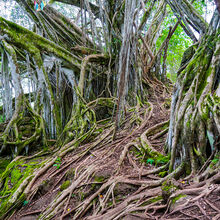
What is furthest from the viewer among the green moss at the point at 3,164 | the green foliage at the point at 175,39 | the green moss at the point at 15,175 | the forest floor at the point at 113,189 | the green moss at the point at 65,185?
the green foliage at the point at 175,39

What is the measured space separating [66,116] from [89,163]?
2.19 m

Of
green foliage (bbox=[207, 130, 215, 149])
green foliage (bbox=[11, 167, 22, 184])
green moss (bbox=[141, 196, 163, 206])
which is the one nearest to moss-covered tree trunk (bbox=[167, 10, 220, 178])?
green foliage (bbox=[207, 130, 215, 149])

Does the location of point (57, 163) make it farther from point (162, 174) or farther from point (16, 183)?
point (162, 174)

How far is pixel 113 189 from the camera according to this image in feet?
5.52

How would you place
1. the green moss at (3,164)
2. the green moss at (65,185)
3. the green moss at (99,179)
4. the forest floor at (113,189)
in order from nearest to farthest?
the forest floor at (113,189)
the green moss at (99,179)
the green moss at (65,185)
the green moss at (3,164)

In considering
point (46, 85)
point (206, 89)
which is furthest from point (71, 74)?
point (206, 89)

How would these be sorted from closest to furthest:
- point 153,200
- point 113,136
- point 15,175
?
point 153,200
point 15,175
point 113,136

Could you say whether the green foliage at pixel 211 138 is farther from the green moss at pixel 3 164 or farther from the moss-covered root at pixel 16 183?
the green moss at pixel 3 164

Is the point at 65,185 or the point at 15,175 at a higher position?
the point at 15,175

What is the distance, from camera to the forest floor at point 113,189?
106cm

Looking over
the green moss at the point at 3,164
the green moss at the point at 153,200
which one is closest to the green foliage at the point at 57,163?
the green moss at the point at 3,164

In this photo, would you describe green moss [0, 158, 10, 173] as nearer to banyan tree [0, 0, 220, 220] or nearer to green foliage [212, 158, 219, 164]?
banyan tree [0, 0, 220, 220]

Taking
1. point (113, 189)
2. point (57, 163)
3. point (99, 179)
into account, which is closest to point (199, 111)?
point (113, 189)

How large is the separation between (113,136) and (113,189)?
1.10 metres
